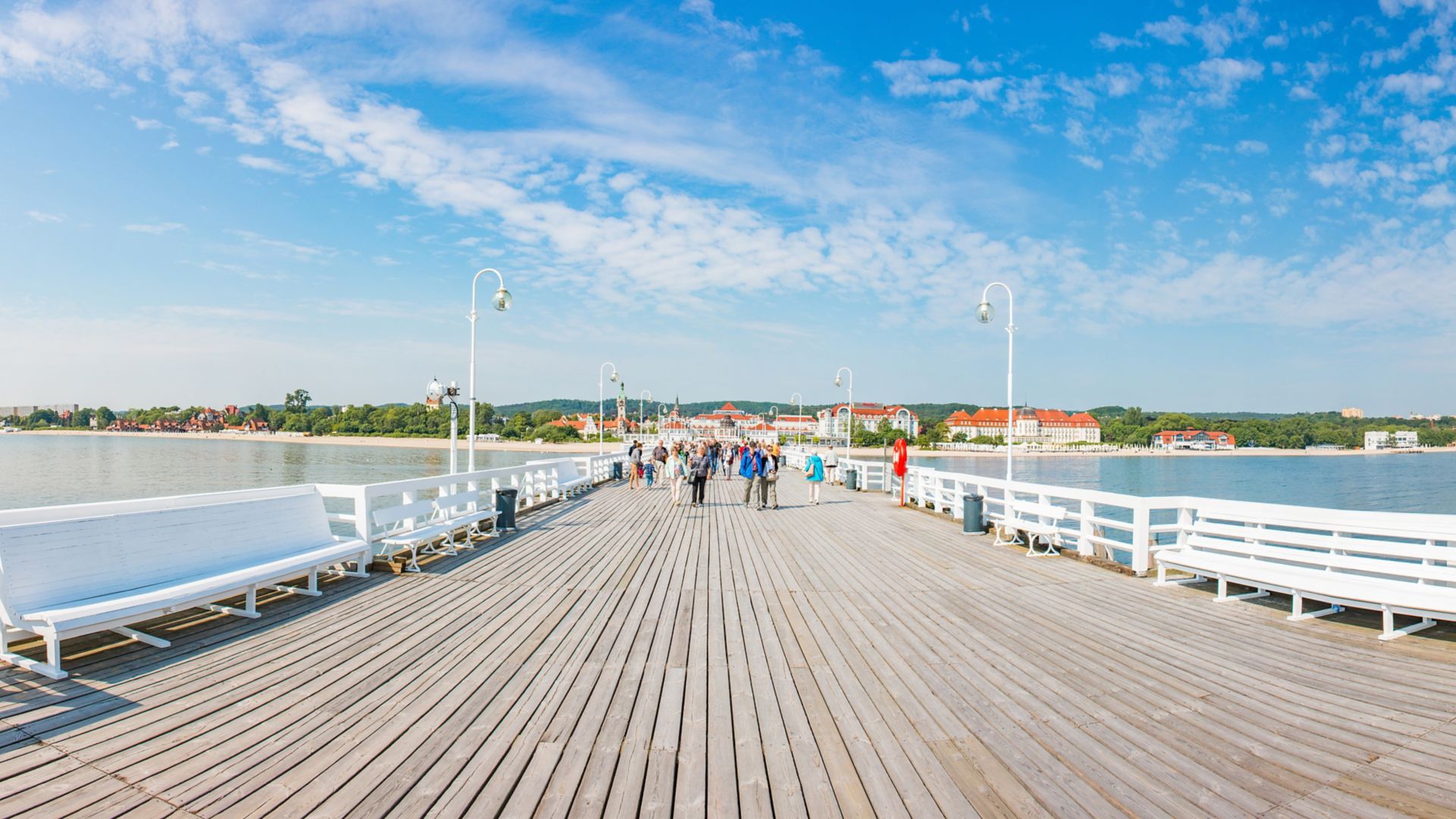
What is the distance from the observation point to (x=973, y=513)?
1042 cm

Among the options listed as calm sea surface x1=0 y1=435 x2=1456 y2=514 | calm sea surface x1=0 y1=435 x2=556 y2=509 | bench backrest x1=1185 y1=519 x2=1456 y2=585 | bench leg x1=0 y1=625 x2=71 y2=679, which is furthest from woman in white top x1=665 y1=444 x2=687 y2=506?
calm sea surface x1=0 y1=435 x2=556 y2=509

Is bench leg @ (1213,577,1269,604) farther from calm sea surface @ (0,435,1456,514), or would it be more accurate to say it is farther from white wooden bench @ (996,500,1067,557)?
calm sea surface @ (0,435,1456,514)

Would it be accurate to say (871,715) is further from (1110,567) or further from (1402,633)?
(1110,567)

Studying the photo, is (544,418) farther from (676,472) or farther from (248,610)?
(248,610)

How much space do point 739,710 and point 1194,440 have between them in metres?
155

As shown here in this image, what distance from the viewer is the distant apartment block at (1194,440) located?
130375mm

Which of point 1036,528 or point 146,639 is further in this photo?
point 1036,528

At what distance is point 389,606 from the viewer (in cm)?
599

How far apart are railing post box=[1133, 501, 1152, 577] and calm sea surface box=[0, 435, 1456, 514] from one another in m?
23.9

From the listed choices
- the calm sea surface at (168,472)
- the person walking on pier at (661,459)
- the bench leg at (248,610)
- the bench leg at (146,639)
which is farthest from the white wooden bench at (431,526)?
the calm sea surface at (168,472)

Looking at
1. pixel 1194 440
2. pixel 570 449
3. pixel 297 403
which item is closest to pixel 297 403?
pixel 297 403

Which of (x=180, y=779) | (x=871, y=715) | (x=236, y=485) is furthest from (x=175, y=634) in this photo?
(x=236, y=485)

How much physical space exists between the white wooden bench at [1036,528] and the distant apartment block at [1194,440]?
5738 inches

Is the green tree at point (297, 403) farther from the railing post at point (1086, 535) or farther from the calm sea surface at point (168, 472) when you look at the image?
the railing post at point (1086, 535)
